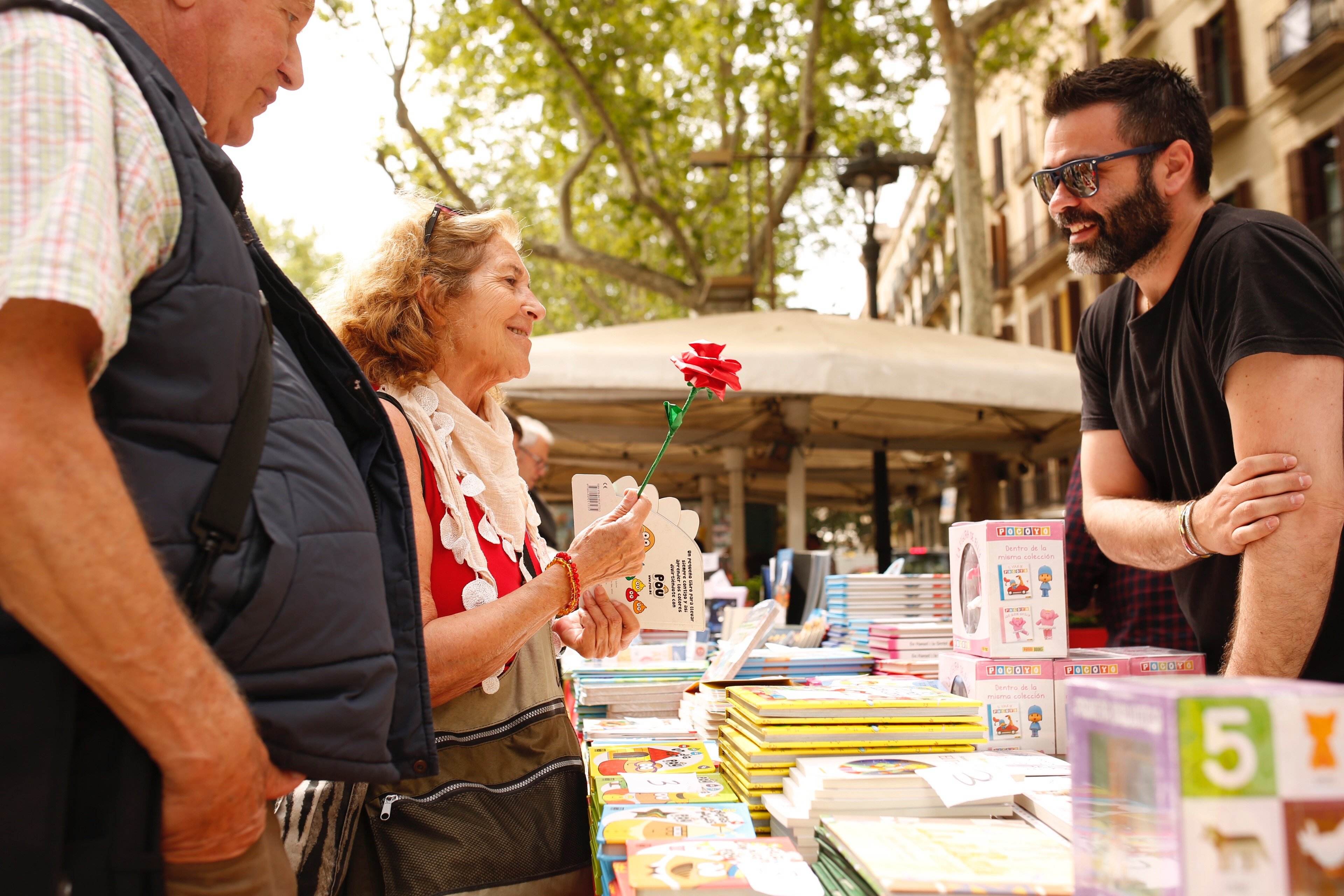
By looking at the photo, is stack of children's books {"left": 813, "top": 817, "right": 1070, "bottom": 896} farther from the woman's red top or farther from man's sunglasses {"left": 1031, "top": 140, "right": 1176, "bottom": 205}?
man's sunglasses {"left": 1031, "top": 140, "right": 1176, "bottom": 205}

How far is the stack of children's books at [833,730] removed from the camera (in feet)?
5.43

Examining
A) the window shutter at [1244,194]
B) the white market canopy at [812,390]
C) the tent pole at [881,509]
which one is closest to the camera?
the white market canopy at [812,390]

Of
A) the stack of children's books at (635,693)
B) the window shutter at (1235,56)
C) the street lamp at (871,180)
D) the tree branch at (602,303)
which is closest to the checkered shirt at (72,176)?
the stack of children's books at (635,693)

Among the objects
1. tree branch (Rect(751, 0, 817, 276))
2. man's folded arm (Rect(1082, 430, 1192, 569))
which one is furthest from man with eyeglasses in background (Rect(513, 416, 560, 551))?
tree branch (Rect(751, 0, 817, 276))

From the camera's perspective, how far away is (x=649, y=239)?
1731cm

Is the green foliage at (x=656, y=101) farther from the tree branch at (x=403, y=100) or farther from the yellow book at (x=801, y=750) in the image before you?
the yellow book at (x=801, y=750)

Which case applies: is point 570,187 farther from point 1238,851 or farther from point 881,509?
point 1238,851

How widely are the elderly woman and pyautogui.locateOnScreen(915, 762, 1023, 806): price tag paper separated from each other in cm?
73

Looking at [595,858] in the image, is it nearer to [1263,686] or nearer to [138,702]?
[138,702]

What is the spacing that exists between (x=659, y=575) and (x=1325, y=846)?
1681 mm

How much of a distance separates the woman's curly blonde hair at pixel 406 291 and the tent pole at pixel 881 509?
5.87 metres

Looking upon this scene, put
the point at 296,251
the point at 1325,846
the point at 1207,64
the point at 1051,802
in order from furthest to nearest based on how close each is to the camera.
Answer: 1. the point at 296,251
2. the point at 1207,64
3. the point at 1051,802
4. the point at 1325,846

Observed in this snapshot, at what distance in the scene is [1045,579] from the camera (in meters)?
2.05

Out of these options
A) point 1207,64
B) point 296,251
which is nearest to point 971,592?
point 1207,64
